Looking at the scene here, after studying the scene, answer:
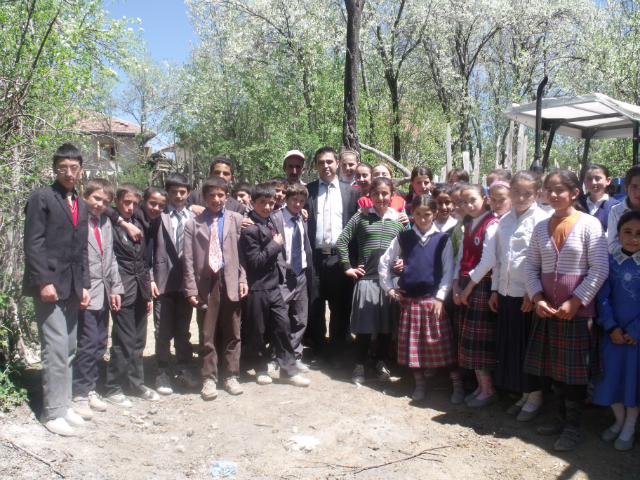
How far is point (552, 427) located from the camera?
3514 millimetres

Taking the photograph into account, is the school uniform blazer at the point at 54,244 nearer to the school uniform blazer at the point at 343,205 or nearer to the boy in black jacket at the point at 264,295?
the boy in black jacket at the point at 264,295

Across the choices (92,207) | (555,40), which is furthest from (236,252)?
(555,40)

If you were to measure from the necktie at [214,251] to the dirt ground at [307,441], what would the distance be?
Result: 45.0 inches

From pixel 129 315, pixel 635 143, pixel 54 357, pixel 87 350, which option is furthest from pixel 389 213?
pixel 635 143

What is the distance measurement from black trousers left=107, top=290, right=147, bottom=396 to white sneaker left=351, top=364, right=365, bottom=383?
187cm

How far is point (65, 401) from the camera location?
360 cm

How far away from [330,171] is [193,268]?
1741mm

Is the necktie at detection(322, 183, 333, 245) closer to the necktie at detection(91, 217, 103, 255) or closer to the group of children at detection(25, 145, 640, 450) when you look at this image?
the group of children at detection(25, 145, 640, 450)

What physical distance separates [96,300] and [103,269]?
259 millimetres

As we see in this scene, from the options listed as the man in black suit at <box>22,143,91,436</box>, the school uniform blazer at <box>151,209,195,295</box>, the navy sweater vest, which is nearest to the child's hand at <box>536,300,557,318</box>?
the navy sweater vest

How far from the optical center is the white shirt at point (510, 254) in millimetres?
3707

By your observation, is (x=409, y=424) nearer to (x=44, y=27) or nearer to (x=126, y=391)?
(x=126, y=391)

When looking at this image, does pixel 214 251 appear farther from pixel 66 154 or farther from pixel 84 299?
pixel 66 154

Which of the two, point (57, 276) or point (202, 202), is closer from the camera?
point (57, 276)
